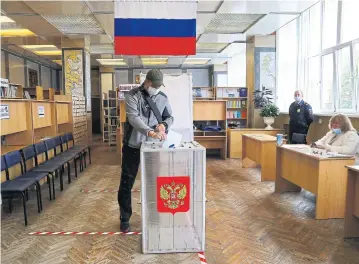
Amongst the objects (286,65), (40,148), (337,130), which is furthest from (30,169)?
(286,65)

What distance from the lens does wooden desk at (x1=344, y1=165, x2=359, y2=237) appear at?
3215 millimetres

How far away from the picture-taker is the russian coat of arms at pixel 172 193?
2.78m

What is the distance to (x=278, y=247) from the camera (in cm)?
309

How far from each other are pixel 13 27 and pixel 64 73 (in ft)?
6.02

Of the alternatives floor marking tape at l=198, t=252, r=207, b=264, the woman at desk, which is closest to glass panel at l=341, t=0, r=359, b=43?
the woman at desk

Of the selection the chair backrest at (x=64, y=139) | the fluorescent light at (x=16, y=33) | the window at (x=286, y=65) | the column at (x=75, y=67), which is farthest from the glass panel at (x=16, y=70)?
the window at (x=286, y=65)

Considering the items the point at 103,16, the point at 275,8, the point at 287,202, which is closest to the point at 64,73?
the point at 103,16

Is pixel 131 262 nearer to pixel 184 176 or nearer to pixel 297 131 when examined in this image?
pixel 184 176

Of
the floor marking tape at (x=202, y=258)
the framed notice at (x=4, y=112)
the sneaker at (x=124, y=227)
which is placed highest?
the framed notice at (x=4, y=112)

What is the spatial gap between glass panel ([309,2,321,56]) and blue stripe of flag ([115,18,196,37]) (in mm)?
3983

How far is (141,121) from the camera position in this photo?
3.04m

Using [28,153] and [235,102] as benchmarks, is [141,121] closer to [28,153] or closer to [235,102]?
[28,153]

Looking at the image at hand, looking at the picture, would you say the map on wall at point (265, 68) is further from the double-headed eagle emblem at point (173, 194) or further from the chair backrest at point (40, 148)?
the double-headed eagle emblem at point (173, 194)

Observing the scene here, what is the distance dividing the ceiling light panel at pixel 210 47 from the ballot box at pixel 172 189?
7.85 meters
